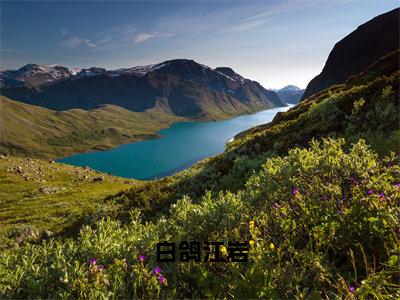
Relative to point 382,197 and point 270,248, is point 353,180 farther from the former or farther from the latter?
point 270,248

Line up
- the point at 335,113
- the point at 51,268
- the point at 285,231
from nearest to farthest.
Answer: the point at 51,268 → the point at 285,231 → the point at 335,113

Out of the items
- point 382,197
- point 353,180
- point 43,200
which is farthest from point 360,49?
point 382,197

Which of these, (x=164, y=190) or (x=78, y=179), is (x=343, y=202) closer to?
(x=164, y=190)

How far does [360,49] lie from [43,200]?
164 m

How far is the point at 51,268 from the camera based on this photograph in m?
4.61

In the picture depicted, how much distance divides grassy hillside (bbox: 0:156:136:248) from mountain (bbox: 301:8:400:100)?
124676mm

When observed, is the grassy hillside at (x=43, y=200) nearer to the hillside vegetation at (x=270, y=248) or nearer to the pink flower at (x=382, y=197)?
the hillside vegetation at (x=270, y=248)

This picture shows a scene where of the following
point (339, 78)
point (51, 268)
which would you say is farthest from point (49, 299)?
point (339, 78)

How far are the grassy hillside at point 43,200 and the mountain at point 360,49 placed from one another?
125 meters

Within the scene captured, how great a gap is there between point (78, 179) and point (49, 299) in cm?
5432

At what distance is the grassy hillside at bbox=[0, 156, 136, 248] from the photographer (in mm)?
23650

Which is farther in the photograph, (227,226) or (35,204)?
(35,204)

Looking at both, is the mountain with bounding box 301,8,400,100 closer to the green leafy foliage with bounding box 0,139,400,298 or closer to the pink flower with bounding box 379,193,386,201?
the green leafy foliage with bounding box 0,139,400,298

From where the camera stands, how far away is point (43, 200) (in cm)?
3816
